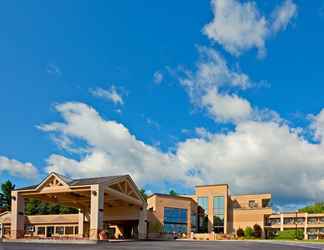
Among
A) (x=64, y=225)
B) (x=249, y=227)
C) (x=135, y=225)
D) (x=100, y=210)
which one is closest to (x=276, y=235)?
(x=249, y=227)

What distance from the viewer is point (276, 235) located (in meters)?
81.3

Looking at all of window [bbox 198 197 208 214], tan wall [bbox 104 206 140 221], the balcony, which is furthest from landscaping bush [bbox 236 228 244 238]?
tan wall [bbox 104 206 140 221]

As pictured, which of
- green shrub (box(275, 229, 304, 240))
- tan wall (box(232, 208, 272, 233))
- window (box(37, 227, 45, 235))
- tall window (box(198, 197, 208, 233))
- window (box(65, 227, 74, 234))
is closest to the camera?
window (box(65, 227, 74, 234))

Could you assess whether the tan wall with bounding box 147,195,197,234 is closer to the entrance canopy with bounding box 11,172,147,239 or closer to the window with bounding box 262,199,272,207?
the entrance canopy with bounding box 11,172,147,239

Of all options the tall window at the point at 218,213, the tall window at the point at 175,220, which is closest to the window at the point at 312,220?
the tall window at the point at 218,213

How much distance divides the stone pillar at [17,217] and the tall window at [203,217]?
39696 millimetres

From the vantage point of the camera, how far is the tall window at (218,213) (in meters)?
85.6

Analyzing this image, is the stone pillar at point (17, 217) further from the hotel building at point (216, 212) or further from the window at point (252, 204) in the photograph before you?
the window at point (252, 204)

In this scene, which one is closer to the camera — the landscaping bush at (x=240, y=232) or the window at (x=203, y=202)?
the landscaping bush at (x=240, y=232)

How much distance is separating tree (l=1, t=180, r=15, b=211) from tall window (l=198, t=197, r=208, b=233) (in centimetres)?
4429

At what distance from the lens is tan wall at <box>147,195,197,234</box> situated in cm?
7025

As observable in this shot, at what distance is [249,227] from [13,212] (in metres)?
46.9

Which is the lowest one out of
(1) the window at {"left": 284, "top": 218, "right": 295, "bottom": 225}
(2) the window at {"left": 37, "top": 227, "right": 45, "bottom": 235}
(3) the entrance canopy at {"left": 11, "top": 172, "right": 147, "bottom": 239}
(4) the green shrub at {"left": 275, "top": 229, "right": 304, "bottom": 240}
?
(4) the green shrub at {"left": 275, "top": 229, "right": 304, "bottom": 240}

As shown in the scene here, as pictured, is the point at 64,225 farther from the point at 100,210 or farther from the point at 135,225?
the point at 100,210
